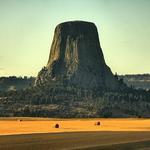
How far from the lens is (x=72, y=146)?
48.0 metres

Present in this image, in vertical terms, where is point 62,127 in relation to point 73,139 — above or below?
above

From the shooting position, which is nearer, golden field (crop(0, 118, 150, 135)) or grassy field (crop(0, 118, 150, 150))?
grassy field (crop(0, 118, 150, 150))

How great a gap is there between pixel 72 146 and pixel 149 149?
7.62 meters

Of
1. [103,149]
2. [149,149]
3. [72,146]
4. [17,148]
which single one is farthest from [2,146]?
[149,149]

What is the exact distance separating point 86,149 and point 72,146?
140 inches

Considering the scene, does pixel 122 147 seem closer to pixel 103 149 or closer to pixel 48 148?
pixel 103 149

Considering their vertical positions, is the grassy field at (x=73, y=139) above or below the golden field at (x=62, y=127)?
below

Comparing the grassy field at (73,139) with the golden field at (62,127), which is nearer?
the grassy field at (73,139)

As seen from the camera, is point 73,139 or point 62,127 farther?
point 62,127

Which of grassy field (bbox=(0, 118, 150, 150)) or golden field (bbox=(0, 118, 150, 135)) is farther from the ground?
golden field (bbox=(0, 118, 150, 135))

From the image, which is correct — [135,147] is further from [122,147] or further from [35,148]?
[35,148]

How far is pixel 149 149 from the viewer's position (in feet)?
144

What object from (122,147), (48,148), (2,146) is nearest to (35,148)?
(48,148)

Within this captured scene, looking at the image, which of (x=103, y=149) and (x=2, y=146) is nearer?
(x=103, y=149)
